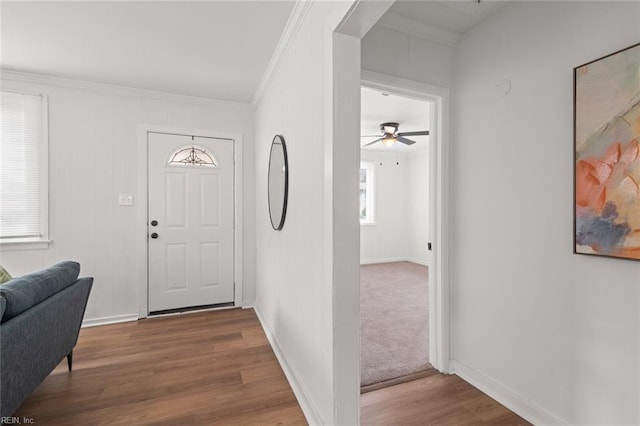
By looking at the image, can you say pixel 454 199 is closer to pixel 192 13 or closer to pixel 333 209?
pixel 333 209

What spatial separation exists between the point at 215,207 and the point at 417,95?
257 centimetres

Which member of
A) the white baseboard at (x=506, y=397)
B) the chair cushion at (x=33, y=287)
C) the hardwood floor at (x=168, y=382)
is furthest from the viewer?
the hardwood floor at (x=168, y=382)

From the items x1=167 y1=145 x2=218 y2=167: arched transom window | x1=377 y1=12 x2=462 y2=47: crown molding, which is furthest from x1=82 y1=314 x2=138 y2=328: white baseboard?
x1=377 y1=12 x2=462 y2=47: crown molding

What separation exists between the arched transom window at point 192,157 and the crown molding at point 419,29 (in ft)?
7.92

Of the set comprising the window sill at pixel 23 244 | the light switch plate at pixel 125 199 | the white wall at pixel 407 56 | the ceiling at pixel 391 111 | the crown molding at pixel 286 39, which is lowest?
the window sill at pixel 23 244

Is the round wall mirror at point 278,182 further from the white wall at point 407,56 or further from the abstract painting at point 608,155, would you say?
the abstract painting at point 608,155

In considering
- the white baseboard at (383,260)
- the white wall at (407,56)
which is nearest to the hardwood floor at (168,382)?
the white wall at (407,56)

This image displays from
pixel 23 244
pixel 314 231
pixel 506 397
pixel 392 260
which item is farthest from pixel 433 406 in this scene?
pixel 392 260

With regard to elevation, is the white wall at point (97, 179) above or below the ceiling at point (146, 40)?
below

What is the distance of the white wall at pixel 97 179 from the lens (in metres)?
2.93

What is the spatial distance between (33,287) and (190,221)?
1878mm

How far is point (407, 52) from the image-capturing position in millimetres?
2076

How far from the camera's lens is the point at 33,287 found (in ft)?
5.31

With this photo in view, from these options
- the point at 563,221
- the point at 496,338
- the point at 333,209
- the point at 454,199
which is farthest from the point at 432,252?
the point at 333,209
